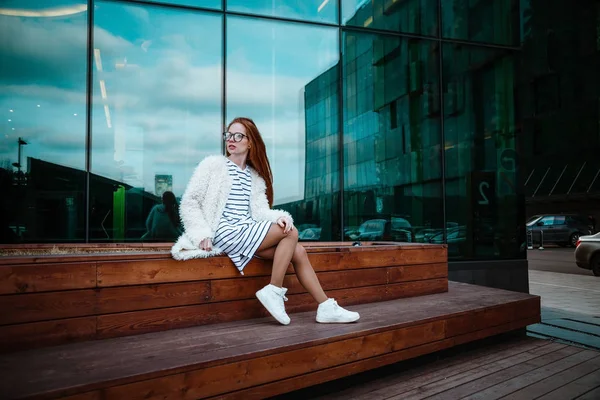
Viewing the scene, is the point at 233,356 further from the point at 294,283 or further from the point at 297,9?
the point at 297,9

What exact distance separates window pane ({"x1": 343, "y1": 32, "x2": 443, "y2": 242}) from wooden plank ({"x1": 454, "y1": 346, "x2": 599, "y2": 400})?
4.02 metres

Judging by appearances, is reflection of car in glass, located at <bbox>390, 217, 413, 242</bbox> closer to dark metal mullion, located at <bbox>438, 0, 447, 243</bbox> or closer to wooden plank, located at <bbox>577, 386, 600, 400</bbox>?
dark metal mullion, located at <bbox>438, 0, 447, 243</bbox>

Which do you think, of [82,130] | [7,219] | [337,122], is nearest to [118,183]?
[82,130]

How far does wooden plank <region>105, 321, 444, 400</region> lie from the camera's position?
2127mm

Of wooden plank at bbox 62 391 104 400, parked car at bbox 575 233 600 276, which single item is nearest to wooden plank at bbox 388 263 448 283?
wooden plank at bbox 62 391 104 400

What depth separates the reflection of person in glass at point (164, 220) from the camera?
6.93 m

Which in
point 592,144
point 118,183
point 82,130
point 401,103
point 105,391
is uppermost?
point 592,144

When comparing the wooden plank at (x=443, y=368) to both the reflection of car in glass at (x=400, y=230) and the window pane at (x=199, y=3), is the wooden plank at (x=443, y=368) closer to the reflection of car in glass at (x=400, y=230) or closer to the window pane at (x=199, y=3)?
the reflection of car in glass at (x=400, y=230)

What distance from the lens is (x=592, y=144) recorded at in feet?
99.8

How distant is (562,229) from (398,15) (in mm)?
17263

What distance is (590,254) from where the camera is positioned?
38.2 feet

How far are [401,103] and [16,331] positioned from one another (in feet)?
23.5

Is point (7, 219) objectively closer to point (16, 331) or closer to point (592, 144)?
point (16, 331)

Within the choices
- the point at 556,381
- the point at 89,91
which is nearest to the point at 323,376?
the point at 556,381
